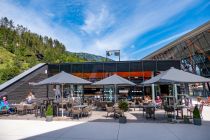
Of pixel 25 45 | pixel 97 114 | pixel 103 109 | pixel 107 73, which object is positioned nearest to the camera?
pixel 97 114

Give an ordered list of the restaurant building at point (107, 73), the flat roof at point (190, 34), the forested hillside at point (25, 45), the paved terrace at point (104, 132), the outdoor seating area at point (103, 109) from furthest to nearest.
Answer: the forested hillside at point (25, 45) → the flat roof at point (190, 34) → the restaurant building at point (107, 73) → the outdoor seating area at point (103, 109) → the paved terrace at point (104, 132)

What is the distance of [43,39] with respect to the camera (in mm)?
85438

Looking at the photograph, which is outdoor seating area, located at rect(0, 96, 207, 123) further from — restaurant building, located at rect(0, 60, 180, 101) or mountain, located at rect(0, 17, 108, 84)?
mountain, located at rect(0, 17, 108, 84)

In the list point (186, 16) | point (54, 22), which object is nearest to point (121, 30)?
point (54, 22)

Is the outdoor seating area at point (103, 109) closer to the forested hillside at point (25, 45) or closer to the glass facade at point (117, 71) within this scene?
the glass facade at point (117, 71)

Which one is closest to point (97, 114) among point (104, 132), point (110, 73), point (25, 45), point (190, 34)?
point (104, 132)

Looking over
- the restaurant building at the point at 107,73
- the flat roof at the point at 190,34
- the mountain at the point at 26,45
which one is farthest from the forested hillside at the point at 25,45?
the restaurant building at the point at 107,73

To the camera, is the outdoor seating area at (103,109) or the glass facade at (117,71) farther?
the glass facade at (117,71)

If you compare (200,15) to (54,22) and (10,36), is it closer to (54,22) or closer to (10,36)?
(54,22)

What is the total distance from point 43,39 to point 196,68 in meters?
64.6

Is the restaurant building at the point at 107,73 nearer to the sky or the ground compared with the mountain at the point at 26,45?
nearer to the ground

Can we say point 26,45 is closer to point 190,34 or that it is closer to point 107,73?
point 190,34

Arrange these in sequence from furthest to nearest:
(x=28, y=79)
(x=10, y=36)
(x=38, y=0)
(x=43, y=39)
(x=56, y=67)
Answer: (x=43, y=39) < (x=10, y=36) < (x=56, y=67) < (x=28, y=79) < (x=38, y=0)

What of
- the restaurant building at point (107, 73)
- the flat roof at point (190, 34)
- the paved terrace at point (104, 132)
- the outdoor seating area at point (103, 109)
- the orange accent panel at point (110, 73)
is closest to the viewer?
the paved terrace at point (104, 132)
